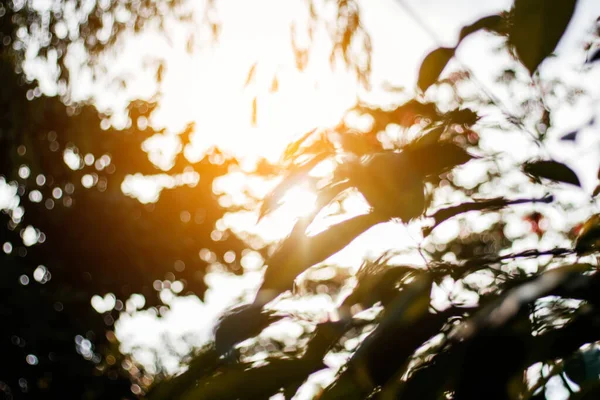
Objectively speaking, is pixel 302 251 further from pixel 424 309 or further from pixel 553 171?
pixel 553 171

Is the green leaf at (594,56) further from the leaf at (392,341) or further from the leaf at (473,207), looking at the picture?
the leaf at (392,341)

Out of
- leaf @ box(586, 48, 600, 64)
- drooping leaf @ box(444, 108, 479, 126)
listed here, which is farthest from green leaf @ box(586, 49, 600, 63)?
drooping leaf @ box(444, 108, 479, 126)

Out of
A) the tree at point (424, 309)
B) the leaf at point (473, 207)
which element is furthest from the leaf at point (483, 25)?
the leaf at point (473, 207)

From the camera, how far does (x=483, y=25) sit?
337 millimetres

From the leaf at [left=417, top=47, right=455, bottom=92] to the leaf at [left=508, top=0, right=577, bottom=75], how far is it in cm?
8

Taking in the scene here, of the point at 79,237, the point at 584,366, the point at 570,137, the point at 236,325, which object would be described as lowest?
the point at 584,366

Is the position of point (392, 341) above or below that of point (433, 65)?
below

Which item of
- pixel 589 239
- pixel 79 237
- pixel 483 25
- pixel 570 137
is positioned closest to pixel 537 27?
pixel 483 25

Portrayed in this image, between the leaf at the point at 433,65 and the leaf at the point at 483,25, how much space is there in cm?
2

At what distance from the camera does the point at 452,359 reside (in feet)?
1.01

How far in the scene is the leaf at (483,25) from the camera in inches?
13.2

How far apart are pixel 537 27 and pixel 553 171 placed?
22 cm

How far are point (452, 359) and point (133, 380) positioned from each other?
6.84 metres

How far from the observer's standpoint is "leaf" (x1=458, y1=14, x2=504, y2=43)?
1.10 ft
